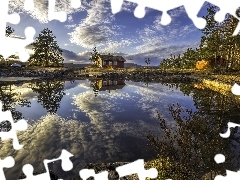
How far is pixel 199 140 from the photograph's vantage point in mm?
6230

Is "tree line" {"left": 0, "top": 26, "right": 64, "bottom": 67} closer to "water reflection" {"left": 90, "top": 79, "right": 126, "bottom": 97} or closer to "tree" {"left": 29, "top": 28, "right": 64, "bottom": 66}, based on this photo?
"tree" {"left": 29, "top": 28, "right": 64, "bottom": 66}

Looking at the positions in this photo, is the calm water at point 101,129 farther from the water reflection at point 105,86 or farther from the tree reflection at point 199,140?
the water reflection at point 105,86

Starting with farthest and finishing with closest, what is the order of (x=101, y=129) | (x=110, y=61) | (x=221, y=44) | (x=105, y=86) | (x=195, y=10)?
(x=110, y=61) < (x=221, y=44) < (x=105, y=86) < (x=101, y=129) < (x=195, y=10)

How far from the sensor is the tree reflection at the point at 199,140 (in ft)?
19.3

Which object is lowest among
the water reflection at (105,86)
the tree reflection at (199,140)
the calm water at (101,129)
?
the calm water at (101,129)

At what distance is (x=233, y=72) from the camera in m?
52.0

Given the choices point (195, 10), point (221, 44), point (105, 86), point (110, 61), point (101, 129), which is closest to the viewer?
point (195, 10)

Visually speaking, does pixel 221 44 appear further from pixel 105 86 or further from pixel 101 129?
pixel 101 129

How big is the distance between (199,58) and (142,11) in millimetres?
72011

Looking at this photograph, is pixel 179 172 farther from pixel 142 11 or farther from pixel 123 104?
pixel 123 104

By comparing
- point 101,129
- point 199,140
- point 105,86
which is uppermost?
point 199,140

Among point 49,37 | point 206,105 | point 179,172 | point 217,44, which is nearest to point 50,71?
point 49,37

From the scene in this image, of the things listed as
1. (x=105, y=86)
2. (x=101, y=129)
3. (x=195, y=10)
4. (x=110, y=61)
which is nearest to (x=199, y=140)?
(x=195, y=10)

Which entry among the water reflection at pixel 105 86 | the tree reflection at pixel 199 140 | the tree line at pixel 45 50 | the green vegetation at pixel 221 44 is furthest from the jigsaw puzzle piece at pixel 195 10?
the tree line at pixel 45 50
